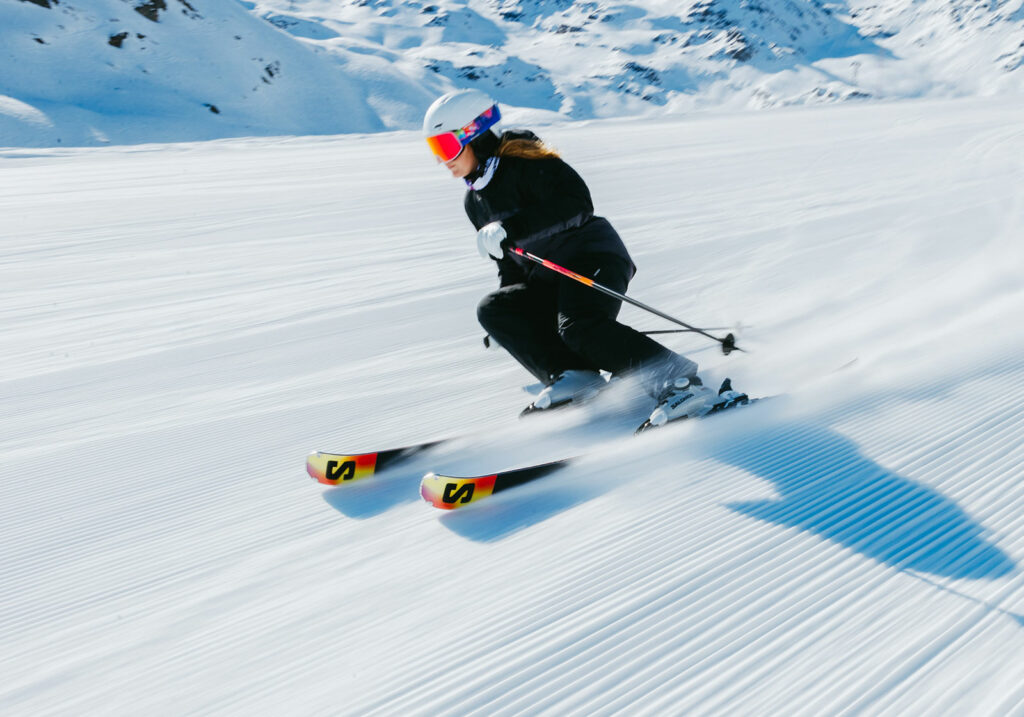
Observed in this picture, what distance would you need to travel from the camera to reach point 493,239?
3.03m

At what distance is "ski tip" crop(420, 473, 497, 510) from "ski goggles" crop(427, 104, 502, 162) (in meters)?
1.40

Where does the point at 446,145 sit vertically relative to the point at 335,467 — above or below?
above

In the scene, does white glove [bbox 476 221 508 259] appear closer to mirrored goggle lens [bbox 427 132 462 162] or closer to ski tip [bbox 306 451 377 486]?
mirrored goggle lens [bbox 427 132 462 162]

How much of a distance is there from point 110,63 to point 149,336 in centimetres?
4504

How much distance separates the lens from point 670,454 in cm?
256

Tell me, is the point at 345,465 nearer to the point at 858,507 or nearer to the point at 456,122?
the point at 456,122

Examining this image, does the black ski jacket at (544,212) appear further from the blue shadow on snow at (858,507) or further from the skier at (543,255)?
the blue shadow on snow at (858,507)

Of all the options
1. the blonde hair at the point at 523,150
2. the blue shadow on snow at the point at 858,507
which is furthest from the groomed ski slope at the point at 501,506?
the blonde hair at the point at 523,150

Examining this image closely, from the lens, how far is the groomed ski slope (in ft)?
5.41

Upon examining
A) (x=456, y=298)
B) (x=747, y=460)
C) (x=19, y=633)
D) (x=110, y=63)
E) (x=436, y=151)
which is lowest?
(x=110, y=63)

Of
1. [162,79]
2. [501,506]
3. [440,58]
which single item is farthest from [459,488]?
[440,58]

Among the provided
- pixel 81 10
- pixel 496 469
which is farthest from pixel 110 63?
pixel 496 469

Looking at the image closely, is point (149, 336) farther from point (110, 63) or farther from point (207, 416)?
point (110, 63)

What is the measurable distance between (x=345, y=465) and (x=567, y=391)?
0.93 metres
